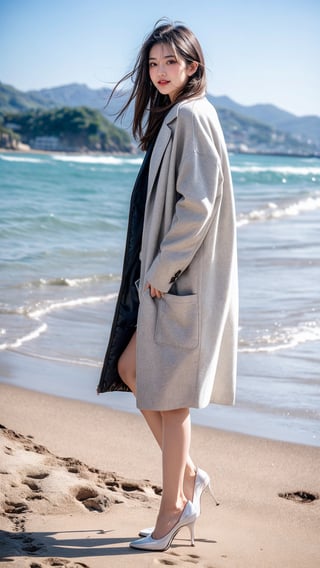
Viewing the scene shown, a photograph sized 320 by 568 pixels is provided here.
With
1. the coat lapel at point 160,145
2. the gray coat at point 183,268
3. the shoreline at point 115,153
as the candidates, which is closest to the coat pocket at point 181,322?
the gray coat at point 183,268

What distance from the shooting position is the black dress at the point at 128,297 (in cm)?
297

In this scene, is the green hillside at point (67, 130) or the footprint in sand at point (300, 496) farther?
the green hillside at point (67, 130)

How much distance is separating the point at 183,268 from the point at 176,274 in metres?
0.03

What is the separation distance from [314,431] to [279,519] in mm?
1291

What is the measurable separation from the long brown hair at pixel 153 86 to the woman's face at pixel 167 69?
0.02 metres

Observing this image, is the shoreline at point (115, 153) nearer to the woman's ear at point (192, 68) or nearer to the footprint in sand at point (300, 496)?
the footprint in sand at point (300, 496)

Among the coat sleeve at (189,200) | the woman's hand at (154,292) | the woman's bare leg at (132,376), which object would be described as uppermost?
the coat sleeve at (189,200)

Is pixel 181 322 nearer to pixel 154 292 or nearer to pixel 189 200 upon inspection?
pixel 154 292

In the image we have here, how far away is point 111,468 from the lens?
385cm

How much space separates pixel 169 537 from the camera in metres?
2.94

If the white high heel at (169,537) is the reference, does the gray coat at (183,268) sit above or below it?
above

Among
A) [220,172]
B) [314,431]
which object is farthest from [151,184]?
[314,431]

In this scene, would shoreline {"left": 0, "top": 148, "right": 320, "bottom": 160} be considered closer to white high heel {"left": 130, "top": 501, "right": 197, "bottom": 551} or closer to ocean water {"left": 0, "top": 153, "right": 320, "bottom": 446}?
ocean water {"left": 0, "top": 153, "right": 320, "bottom": 446}

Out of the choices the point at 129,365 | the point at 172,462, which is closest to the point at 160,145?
the point at 129,365
